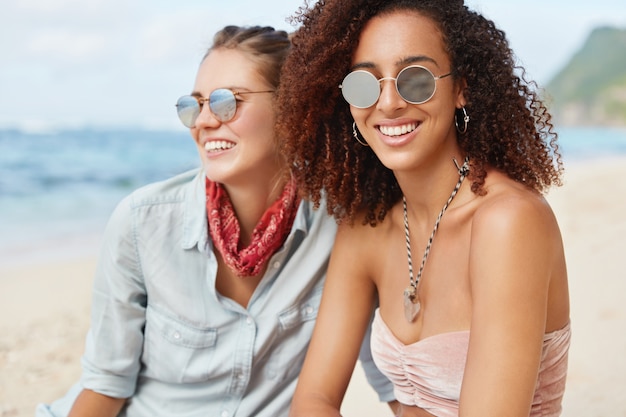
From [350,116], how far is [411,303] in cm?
69

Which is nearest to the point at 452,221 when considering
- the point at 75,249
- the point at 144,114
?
the point at 75,249

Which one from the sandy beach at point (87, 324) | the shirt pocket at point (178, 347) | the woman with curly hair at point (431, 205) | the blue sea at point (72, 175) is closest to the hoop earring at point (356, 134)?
the woman with curly hair at point (431, 205)

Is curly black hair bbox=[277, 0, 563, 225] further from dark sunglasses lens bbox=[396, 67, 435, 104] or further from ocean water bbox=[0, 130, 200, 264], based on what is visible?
ocean water bbox=[0, 130, 200, 264]

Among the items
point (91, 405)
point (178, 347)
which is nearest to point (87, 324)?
point (91, 405)

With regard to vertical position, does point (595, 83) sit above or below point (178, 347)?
above

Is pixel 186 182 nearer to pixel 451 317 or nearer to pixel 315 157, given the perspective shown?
pixel 315 157

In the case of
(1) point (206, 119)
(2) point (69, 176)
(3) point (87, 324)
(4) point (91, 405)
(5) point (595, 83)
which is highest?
(5) point (595, 83)

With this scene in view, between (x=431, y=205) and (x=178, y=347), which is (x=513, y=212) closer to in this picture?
(x=431, y=205)

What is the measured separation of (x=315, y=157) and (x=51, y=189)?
11346 mm

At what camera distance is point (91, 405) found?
9.45 feet

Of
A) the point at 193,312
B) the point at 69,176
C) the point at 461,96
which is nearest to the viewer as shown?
the point at 461,96

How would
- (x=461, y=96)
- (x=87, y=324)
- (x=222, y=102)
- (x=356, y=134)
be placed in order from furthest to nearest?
(x=87, y=324) → (x=222, y=102) → (x=356, y=134) → (x=461, y=96)

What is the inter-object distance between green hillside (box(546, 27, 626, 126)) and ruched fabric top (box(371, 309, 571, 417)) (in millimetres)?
43631

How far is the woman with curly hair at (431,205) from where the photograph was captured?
2.02 m
